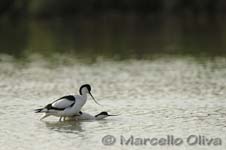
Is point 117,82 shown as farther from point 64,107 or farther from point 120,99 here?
point 64,107

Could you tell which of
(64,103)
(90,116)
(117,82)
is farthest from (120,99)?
(117,82)

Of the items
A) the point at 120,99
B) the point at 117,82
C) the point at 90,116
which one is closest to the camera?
the point at 90,116

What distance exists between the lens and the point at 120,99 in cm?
1442

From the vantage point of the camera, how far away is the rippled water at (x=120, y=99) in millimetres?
11148

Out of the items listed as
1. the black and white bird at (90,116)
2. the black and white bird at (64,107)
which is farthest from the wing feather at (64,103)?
the black and white bird at (90,116)

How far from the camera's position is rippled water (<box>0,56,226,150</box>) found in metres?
11.1

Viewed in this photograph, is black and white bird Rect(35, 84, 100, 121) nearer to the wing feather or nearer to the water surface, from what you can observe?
the wing feather

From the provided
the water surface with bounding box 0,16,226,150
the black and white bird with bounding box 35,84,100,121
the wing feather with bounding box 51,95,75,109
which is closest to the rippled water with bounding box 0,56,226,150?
the water surface with bounding box 0,16,226,150

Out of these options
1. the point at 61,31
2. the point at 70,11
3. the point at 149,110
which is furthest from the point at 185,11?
the point at 149,110

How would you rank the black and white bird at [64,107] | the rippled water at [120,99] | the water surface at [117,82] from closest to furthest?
the rippled water at [120,99] → the water surface at [117,82] → the black and white bird at [64,107]

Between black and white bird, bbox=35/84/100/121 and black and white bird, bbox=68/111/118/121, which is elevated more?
black and white bird, bbox=35/84/100/121

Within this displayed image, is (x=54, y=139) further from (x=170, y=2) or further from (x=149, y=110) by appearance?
(x=170, y=2)

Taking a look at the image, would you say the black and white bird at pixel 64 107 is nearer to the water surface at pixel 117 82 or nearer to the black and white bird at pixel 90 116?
the black and white bird at pixel 90 116

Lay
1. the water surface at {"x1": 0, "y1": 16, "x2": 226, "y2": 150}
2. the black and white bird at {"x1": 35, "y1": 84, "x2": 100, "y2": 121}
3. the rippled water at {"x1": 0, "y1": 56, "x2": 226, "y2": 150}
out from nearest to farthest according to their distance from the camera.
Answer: the rippled water at {"x1": 0, "y1": 56, "x2": 226, "y2": 150}
the water surface at {"x1": 0, "y1": 16, "x2": 226, "y2": 150}
the black and white bird at {"x1": 35, "y1": 84, "x2": 100, "y2": 121}
